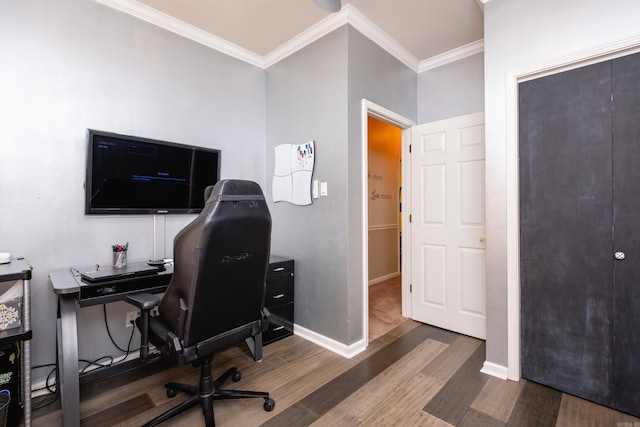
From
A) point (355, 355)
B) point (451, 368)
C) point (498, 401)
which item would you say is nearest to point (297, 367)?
point (355, 355)

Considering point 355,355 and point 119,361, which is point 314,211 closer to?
point 355,355

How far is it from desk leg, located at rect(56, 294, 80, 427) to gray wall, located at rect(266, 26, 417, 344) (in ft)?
5.61

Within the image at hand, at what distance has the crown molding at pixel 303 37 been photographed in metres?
2.42

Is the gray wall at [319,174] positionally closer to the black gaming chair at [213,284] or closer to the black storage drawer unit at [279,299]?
the black storage drawer unit at [279,299]

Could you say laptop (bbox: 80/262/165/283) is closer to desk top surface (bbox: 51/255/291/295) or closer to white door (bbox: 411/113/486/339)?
desk top surface (bbox: 51/255/291/295)

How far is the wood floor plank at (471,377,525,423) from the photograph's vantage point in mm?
1778

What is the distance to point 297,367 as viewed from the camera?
7.54 feet

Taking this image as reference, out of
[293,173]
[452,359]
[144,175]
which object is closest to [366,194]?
[293,173]

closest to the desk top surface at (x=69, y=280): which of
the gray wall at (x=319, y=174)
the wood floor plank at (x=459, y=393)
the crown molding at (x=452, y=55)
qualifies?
the gray wall at (x=319, y=174)

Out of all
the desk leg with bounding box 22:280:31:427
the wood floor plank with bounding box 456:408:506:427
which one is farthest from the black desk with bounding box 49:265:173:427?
the wood floor plank with bounding box 456:408:506:427

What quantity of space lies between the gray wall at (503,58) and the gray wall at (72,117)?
246cm

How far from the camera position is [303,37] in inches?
110

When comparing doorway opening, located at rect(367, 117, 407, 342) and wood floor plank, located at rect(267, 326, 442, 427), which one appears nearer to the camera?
wood floor plank, located at rect(267, 326, 442, 427)

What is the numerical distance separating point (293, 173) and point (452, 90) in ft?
6.01
